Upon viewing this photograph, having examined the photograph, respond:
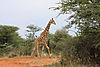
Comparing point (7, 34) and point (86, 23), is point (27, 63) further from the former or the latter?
point (7, 34)

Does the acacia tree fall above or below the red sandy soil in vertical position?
above

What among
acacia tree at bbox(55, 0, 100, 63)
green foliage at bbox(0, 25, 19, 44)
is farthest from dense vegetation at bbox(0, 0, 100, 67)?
green foliage at bbox(0, 25, 19, 44)

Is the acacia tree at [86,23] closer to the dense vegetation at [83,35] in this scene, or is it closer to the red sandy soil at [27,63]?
the dense vegetation at [83,35]

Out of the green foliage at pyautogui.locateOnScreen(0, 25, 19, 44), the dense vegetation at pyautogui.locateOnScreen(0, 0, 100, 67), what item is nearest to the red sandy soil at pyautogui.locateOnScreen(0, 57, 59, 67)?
the dense vegetation at pyautogui.locateOnScreen(0, 0, 100, 67)

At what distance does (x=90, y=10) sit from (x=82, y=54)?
92.3 inches

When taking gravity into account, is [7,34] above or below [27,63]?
above

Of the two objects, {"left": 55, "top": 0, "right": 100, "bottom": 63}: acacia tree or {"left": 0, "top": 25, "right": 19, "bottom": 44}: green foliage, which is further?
{"left": 0, "top": 25, "right": 19, "bottom": 44}: green foliage

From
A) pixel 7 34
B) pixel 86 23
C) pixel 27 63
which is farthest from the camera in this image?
pixel 7 34

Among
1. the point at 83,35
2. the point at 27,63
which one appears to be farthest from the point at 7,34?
the point at 83,35

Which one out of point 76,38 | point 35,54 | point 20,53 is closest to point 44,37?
point 35,54

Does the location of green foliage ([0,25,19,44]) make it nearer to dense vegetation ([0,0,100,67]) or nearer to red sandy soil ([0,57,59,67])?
red sandy soil ([0,57,59,67])

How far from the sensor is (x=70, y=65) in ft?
40.4

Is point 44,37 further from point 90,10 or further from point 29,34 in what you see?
point 29,34

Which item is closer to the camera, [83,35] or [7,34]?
[83,35]
